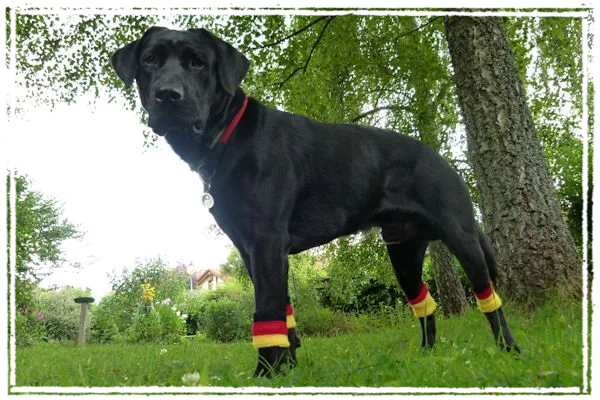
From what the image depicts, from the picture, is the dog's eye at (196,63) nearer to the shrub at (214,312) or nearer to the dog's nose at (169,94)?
the dog's nose at (169,94)

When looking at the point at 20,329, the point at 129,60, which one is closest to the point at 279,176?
the point at 129,60

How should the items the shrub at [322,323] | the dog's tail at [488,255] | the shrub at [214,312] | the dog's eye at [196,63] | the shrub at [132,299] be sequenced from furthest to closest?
the shrub at [214,312], the shrub at [132,299], the shrub at [322,323], the dog's tail at [488,255], the dog's eye at [196,63]

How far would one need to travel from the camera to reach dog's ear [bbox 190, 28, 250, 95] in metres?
3.41

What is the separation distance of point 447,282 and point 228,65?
28.2 feet

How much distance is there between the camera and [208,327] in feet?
51.0

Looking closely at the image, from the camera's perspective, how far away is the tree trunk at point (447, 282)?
35.4 feet

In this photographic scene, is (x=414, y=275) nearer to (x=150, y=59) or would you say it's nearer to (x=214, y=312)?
(x=150, y=59)

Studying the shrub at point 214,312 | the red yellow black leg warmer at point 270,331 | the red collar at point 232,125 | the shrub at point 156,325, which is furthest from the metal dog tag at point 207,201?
the shrub at point 214,312

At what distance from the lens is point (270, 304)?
3.12 meters

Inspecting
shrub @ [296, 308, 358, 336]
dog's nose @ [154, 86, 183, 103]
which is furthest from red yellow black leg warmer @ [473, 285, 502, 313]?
shrub @ [296, 308, 358, 336]

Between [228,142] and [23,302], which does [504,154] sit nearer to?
[228,142]

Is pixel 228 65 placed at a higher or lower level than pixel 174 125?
higher

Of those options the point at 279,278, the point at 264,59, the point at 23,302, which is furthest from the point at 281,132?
the point at 23,302

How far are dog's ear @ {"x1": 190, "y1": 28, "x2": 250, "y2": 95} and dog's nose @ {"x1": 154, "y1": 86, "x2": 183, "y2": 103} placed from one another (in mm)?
384
